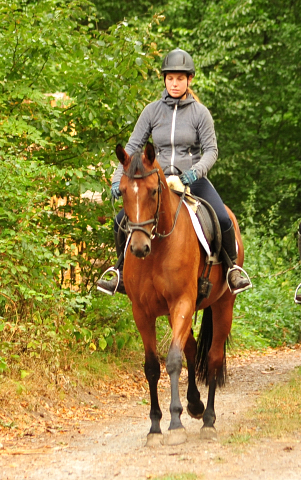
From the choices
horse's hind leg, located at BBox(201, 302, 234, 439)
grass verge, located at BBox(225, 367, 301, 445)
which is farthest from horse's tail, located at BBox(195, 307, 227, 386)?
grass verge, located at BBox(225, 367, 301, 445)

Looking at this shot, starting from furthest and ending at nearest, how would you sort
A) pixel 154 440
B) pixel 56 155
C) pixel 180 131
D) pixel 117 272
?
pixel 56 155 → pixel 117 272 → pixel 180 131 → pixel 154 440

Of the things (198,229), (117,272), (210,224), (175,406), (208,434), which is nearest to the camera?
(175,406)

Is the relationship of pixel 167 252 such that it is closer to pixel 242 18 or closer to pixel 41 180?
Result: pixel 41 180

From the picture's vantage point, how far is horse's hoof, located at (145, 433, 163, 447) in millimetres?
5895

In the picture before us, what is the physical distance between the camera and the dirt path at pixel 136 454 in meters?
4.88

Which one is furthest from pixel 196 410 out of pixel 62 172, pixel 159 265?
pixel 62 172

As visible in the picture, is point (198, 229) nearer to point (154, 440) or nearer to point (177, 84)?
point (177, 84)

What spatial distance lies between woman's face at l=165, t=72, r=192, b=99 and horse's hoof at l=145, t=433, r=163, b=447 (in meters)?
3.06

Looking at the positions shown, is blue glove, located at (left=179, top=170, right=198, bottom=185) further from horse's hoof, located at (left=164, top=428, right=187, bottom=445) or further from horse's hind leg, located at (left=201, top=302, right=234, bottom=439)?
horse's hoof, located at (left=164, top=428, right=187, bottom=445)

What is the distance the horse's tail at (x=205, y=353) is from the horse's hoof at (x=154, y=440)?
153 cm

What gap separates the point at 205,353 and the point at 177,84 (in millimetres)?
2907

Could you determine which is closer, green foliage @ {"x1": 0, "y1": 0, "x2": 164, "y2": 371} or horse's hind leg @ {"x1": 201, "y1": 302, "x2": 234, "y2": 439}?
horse's hind leg @ {"x1": 201, "y1": 302, "x2": 234, "y2": 439}

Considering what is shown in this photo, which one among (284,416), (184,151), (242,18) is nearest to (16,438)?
(284,416)

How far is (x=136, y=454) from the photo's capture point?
561 centimetres
